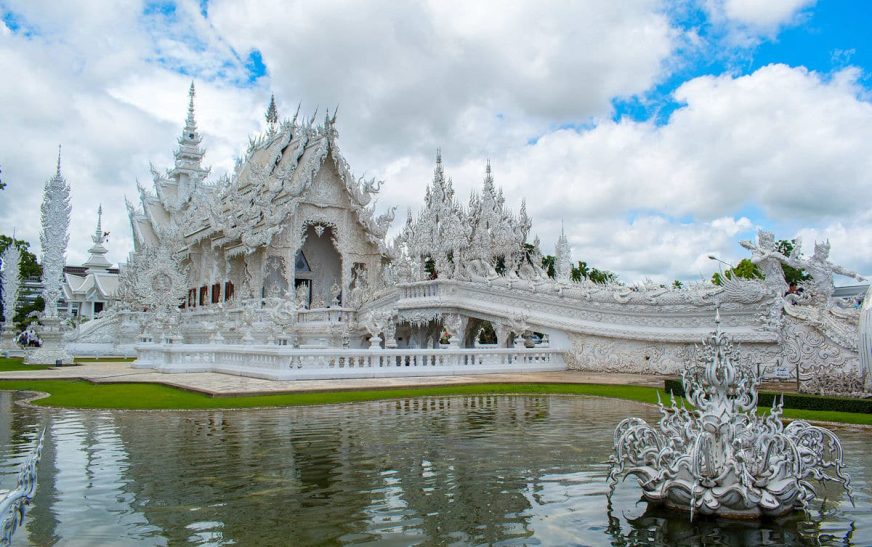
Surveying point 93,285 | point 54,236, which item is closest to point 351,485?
point 54,236

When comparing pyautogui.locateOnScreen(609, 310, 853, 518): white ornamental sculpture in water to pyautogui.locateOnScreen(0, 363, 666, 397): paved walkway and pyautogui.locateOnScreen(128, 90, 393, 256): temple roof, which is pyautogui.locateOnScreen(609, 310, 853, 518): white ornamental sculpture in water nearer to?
pyautogui.locateOnScreen(0, 363, 666, 397): paved walkway

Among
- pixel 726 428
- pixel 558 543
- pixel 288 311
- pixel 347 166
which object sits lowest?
pixel 558 543

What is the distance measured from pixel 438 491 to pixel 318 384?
8.78 m

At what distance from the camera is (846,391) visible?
11609 millimetres

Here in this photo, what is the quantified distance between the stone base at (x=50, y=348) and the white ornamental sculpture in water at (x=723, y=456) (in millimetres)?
21844

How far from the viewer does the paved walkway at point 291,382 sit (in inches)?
521

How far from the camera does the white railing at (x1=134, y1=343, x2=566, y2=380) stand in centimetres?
1543

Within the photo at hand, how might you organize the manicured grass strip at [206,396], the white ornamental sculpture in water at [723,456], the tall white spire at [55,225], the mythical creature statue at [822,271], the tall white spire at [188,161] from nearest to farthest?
the white ornamental sculpture in water at [723,456] → the manicured grass strip at [206,396] → the mythical creature statue at [822,271] → the tall white spire at [55,225] → the tall white spire at [188,161]

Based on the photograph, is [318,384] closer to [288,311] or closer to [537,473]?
[537,473]

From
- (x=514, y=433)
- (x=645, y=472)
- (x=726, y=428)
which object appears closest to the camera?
(x=726, y=428)

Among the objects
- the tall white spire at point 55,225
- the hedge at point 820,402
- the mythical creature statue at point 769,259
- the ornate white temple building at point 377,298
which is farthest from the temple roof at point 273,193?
the hedge at point 820,402

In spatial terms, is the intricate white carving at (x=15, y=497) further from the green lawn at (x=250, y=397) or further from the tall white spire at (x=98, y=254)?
the tall white spire at (x=98, y=254)

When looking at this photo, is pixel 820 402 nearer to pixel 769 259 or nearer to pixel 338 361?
pixel 769 259

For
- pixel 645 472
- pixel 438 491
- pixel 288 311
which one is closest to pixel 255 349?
pixel 288 311
